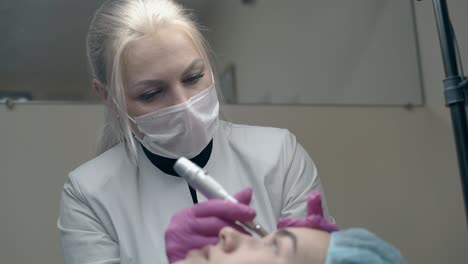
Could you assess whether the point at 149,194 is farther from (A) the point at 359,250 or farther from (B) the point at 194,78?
(A) the point at 359,250

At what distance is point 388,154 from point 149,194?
4.31 feet

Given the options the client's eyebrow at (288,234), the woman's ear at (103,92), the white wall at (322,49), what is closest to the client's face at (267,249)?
the client's eyebrow at (288,234)

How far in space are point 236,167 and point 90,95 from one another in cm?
94

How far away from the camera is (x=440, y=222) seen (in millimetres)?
2307

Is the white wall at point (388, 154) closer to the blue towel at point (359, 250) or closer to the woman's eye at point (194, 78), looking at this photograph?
the woman's eye at point (194, 78)

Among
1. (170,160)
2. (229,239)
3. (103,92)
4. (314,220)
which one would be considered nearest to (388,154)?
(170,160)

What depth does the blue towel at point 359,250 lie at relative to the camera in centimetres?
80

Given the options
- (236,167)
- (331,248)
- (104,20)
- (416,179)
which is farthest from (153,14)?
(416,179)

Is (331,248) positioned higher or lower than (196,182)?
lower

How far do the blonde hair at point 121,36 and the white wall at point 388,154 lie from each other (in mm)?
613

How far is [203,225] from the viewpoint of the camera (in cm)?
88

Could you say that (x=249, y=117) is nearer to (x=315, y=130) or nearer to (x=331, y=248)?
(x=315, y=130)

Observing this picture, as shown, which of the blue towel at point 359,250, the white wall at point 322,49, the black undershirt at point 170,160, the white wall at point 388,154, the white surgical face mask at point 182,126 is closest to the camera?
the blue towel at point 359,250

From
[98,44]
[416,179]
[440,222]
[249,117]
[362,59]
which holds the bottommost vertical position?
[440,222]
